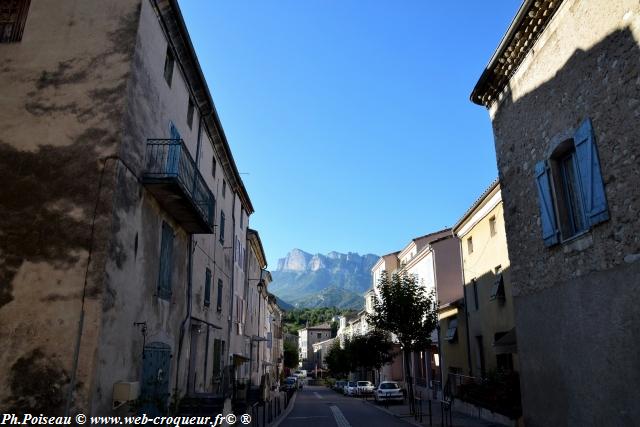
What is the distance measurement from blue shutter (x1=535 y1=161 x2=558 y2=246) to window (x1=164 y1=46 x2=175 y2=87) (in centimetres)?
911

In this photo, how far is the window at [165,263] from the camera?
38.8 feet

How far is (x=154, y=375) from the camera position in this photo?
1122 cm

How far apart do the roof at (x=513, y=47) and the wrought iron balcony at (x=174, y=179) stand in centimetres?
787

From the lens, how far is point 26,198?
9109mm

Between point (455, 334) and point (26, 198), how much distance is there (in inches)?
841

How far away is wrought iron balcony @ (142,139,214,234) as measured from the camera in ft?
34.6

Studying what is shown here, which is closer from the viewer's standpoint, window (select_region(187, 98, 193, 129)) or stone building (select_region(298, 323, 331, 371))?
window (select_region(187, 98, 193, 129))

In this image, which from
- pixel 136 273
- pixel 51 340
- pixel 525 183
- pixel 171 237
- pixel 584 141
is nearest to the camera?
pixel 51 340

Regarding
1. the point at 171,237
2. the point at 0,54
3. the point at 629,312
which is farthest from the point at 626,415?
the point at 0,54

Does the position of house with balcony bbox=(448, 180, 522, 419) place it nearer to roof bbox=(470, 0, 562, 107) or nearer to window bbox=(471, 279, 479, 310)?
window bbox=(471, 279, 479, 310)

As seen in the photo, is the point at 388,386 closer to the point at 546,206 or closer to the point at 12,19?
the point at 546,206

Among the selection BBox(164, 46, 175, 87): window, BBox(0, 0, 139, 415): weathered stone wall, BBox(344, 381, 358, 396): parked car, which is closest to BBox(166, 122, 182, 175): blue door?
BBox(0, 0, 139, 415): weathered stone wall

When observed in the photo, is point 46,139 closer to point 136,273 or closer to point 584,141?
point 136,273

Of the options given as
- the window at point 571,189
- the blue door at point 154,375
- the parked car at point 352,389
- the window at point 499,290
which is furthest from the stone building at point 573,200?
→ the parked car at point 352,389
